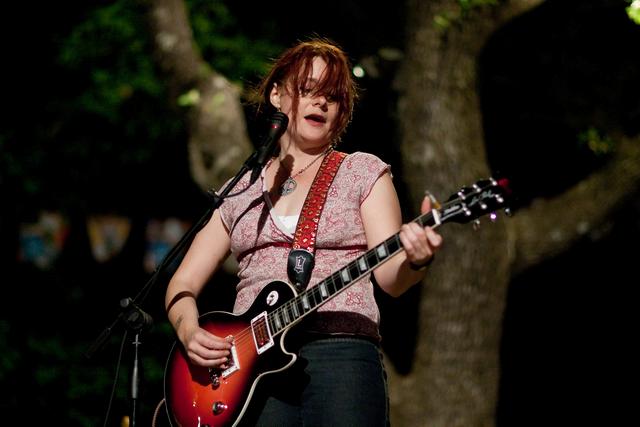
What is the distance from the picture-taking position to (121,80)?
8.01m

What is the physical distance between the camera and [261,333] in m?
2.94

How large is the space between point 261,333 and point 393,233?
20.8 inches

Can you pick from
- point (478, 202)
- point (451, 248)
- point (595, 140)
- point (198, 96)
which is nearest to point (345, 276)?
point (478, 202)

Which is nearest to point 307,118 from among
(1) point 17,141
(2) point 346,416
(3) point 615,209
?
(2) point 346,416

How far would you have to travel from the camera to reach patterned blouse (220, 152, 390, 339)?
9.38 ft

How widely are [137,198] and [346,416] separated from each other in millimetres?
6580

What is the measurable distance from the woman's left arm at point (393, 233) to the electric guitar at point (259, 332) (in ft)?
0.17

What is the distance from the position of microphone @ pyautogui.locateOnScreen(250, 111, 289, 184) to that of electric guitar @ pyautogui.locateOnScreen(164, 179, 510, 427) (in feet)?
1.48

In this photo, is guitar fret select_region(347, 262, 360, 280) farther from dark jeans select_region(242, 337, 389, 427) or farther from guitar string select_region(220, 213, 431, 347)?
dark jeans select_region(242, 337, 389, 427)

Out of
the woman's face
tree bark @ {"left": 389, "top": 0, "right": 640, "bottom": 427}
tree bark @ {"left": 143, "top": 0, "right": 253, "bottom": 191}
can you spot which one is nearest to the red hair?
the woman's face

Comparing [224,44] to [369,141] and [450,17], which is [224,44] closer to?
[369,141]

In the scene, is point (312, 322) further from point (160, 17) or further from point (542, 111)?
point (542, 111)

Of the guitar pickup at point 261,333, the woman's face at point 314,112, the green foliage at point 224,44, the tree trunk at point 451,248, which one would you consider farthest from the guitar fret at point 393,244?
the green foliage at point 224,44

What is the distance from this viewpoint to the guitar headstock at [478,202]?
2555mm
